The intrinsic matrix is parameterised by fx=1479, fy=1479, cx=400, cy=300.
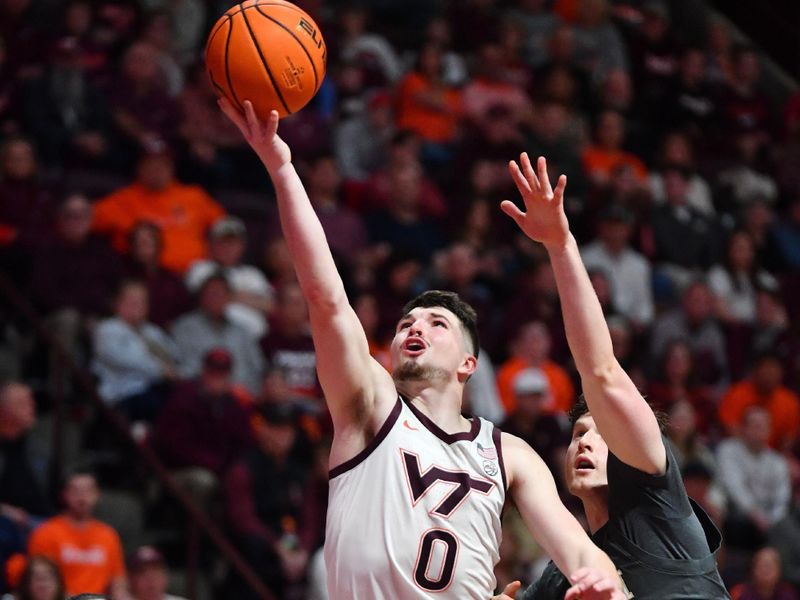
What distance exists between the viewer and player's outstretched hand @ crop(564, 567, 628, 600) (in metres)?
4.05

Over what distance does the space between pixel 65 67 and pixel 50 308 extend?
215cm

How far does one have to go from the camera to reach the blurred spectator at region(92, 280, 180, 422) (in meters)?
9.10

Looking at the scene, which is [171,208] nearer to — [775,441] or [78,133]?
[78,133]

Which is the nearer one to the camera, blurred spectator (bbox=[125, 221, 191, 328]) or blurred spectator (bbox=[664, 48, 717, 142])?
blurred spectator (bbox=[125, 221, 191, 328])

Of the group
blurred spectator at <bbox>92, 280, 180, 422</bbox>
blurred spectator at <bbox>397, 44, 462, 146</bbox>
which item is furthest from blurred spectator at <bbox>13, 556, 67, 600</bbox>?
blurred spectator at <bbox>397, 44, 462, 146</bbox>

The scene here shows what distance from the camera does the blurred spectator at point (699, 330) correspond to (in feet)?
38.3

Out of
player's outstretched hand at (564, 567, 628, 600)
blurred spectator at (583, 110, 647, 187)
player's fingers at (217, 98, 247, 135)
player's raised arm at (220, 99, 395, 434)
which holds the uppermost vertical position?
player's fingers at (217, 98, 247, 135)

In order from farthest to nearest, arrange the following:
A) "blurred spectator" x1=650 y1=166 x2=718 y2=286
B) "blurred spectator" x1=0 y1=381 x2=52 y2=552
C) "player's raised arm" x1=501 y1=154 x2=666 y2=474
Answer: "blurred spectator" x1=650 y1=166 x2=718 y2=286, "blurred spectator" x1=0 y1=381 x2=52 y2=552, "player's raised arm" x1=501 y1=154 x2=666 y2=474

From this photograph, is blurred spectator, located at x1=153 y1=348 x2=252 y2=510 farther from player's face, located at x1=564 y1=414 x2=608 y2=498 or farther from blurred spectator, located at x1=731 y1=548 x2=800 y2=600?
player's face, located at x1=564 y1=414 x2=608 y2=498

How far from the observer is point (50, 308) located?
30.7 ft

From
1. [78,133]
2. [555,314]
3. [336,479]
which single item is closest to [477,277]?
[555,314]

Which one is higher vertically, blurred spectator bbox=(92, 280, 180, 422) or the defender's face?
the defender's face

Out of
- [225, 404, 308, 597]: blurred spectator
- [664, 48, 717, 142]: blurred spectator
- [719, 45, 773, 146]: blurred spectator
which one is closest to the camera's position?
[225, 404, 308, 597]: blurred spectator

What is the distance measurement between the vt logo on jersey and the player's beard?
32 centimetres
